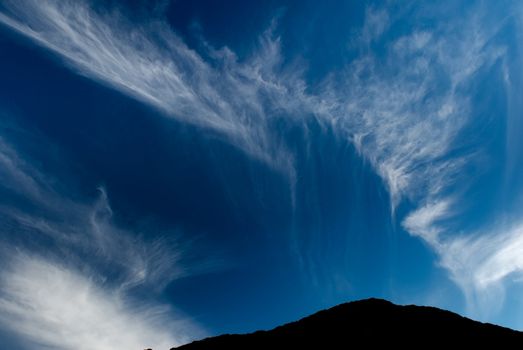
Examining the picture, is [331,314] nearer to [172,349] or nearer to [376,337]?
[376,337]

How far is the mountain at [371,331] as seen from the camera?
31.1 metres

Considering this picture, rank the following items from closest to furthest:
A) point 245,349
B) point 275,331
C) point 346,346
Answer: point 346,346 < point 245,349 < point 275,331

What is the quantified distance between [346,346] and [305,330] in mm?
4876

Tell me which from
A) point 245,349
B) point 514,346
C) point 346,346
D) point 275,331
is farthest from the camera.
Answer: point 275,331

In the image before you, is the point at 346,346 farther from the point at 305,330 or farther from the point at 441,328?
the point at 441,328

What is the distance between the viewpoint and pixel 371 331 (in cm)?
3272

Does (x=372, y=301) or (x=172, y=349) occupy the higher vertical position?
(x=372, y=301)

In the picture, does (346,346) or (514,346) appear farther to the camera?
(346,346)

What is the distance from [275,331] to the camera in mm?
36219

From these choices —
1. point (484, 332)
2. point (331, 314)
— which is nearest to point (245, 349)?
point (331, 314)

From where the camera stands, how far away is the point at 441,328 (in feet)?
106

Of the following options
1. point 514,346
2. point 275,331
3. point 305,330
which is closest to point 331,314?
point 305,330

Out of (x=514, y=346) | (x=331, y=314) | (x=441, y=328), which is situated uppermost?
(x=331, y=314)

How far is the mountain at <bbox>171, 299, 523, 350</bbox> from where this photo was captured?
31125mm
